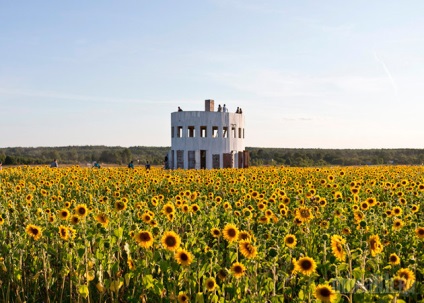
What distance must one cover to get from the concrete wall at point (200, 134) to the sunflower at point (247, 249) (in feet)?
108

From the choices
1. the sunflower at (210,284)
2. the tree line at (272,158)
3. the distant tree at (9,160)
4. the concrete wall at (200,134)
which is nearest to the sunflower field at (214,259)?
the sunflower at (210,284)

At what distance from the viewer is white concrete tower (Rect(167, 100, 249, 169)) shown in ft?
125

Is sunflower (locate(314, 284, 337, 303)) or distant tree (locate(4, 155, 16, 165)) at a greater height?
distant tree (locate(4, 155, 16, 165))

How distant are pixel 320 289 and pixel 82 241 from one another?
3.43m

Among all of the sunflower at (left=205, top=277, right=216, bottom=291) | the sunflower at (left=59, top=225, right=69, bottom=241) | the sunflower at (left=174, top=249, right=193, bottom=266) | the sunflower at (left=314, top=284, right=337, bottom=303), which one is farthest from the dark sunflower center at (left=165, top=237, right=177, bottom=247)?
the sunflower at (left=59, top=225, right=69, bottom=241)

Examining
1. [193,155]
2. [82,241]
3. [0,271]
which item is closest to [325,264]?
[82,241]

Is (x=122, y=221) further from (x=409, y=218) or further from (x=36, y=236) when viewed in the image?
(x=409, y=218)

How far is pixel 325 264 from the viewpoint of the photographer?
16.2 ft

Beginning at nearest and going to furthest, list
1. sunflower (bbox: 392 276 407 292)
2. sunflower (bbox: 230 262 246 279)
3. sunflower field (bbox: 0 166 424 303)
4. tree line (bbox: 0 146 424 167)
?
sunflower (bbox: 392 276 407 292) → sunflower (bbox: 230 262 246 279) → sunflower field (bbox: 0 166 424 303) → tree line (bbox: 0 146 424 167)

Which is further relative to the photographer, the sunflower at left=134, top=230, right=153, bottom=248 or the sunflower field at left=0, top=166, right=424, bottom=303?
the sunflower at left=134, top=230, right=153, bottom=248

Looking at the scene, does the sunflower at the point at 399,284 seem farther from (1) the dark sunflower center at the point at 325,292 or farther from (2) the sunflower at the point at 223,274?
(2) the sunflower at the point at 223,274

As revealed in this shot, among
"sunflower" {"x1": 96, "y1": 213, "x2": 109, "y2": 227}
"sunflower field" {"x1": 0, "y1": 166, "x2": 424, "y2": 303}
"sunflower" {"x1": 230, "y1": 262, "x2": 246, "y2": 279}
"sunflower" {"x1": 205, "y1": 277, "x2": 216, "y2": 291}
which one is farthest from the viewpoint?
"sunflower" {"x1": 96, "y1": 213, "x2": 109, "y2": 227}

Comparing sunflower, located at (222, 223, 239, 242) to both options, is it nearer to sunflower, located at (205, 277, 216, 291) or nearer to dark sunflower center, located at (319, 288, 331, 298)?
sunflower, located at (205, 277, 216, 291)

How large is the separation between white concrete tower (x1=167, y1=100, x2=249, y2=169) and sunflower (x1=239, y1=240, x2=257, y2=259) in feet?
108
